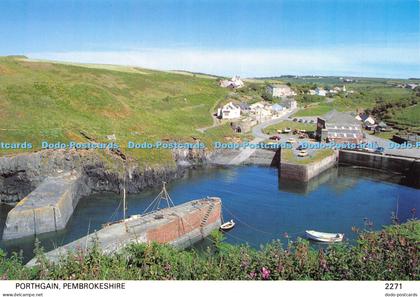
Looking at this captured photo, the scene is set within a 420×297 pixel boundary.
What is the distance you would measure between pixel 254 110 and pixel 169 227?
59.1m

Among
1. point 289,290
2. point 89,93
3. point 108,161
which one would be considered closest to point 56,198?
point 108,161

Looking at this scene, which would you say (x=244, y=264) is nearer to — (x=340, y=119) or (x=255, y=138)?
(x=255, y=138)

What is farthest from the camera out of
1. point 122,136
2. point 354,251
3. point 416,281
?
point 122,136

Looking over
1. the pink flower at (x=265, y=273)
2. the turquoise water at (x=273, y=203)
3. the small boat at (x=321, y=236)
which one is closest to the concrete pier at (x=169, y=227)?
the turquoise water at (x=273, y=203)

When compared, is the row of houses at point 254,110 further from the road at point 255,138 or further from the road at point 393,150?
the road at point 393,150

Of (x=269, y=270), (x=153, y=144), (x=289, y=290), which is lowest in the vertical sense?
(x=153, y=144)

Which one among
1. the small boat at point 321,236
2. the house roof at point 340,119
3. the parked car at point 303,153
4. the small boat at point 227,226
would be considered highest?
the house roof at point 340,119

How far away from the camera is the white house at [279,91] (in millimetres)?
114875

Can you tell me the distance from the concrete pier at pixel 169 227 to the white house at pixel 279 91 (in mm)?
89109

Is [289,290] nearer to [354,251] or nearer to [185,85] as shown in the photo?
[354,251]

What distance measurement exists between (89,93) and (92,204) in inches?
1061

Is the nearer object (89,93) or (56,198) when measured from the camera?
(56,198)

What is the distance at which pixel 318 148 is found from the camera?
51125mm

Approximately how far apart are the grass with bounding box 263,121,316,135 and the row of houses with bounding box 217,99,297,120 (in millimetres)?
6838
